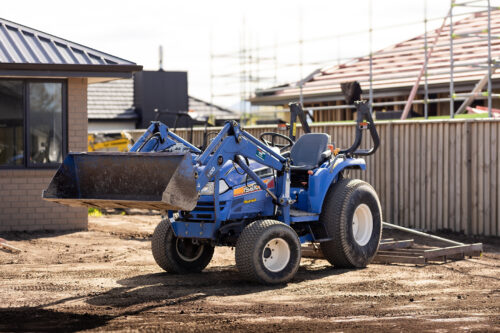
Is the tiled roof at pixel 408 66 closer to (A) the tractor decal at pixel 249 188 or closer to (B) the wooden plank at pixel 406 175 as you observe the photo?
(B) the wooden plank at pixel 406 175

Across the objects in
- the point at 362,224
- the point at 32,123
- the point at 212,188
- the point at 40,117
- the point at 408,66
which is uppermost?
the point at 408,66

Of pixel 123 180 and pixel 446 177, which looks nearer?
pixel 123 180

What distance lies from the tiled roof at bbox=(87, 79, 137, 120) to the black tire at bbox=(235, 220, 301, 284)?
83.0 ft

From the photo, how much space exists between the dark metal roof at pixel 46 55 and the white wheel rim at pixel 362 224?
19.3ft

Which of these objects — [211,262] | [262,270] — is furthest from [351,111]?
[262,270]

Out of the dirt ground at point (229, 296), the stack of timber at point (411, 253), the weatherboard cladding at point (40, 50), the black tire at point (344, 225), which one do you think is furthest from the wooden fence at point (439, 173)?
the weatherboard cladding at point (40, 50)

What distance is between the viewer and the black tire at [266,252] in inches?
401

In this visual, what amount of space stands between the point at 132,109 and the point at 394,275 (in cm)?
2622

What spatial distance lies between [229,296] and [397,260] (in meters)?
3.49

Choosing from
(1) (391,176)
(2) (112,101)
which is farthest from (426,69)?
(2) (112,101)

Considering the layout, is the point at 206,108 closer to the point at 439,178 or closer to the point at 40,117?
the point at 40,117

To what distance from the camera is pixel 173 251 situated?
11.2 metres

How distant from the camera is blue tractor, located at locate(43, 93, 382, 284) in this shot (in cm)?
1004

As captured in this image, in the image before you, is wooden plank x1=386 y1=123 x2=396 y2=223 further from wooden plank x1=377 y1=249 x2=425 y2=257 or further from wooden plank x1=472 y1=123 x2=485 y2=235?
wooden plank x1=377 y1=249 x2=425 y2=257
